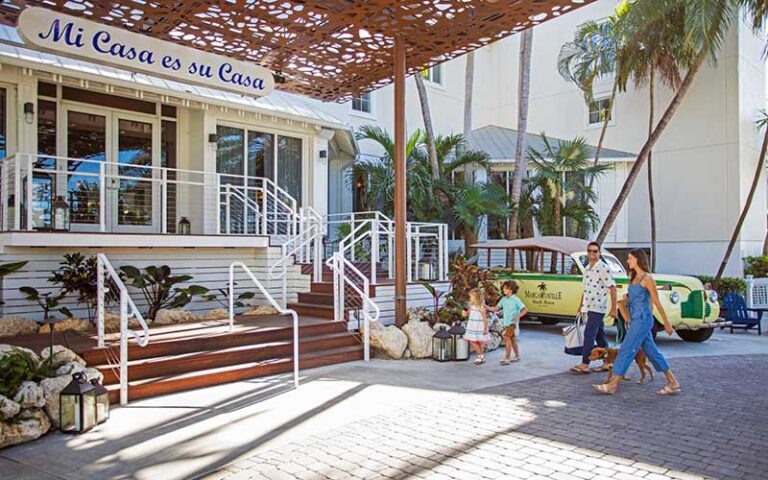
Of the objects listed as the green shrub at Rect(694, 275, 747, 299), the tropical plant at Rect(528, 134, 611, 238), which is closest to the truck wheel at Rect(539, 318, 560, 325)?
the tropical plant at Rect(528, 134, 611, 238)

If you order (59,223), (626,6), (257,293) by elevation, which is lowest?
(257,293)

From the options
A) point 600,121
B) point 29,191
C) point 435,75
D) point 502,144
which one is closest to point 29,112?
point 29,191

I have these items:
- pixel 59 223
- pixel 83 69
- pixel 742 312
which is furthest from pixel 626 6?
pixel 59 223

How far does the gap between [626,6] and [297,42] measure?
9.90 m

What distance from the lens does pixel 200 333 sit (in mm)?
8516

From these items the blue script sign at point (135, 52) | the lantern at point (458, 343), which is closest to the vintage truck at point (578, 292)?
the lantern at point (458, 343)

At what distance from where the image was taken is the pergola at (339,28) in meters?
8.58

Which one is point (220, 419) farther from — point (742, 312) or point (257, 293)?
point (742, 312)

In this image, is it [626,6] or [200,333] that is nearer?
[200,333]

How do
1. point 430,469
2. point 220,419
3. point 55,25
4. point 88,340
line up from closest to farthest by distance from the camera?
1. point 430,469
2. point 220,419
3. point 55,25
4. point 88,340

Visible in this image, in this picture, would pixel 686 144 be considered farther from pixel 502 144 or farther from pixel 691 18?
pixel 691 18

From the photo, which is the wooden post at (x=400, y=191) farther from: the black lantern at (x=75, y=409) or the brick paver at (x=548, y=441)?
the black lantern at (x=75, y=409)

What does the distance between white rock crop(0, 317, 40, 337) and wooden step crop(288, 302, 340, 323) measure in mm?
4156

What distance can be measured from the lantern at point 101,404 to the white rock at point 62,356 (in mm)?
654
